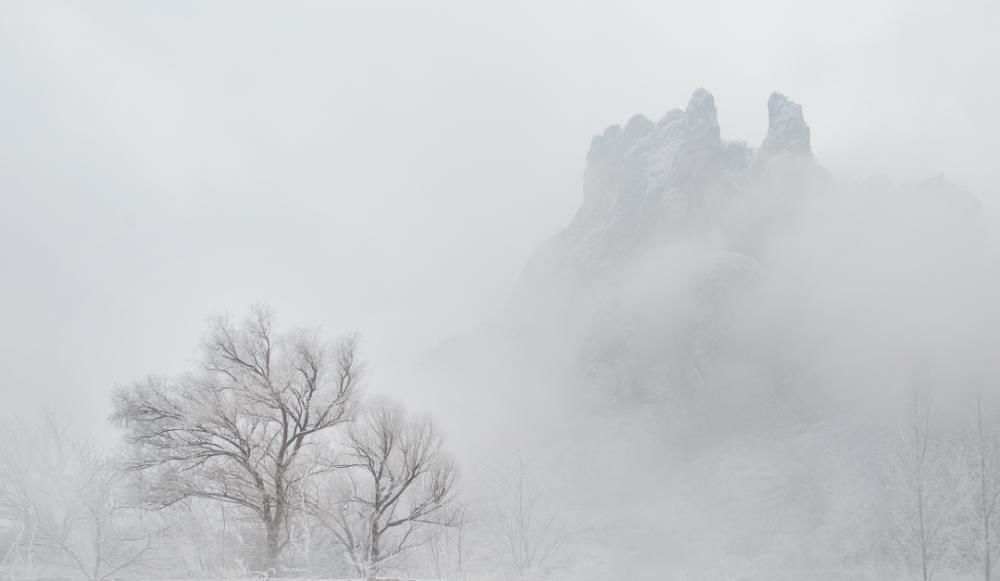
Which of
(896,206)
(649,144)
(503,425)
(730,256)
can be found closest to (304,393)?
(503,425)

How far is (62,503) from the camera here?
2456 cm

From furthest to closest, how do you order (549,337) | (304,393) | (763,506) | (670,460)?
(549,337)
(670,460)
(763,506)
(304,393)

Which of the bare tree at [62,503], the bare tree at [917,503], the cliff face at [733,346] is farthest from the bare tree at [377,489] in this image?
the cliff face at [733,346]

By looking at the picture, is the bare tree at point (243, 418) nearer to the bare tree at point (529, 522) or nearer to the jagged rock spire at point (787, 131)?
the bare tree at point (529, 522)

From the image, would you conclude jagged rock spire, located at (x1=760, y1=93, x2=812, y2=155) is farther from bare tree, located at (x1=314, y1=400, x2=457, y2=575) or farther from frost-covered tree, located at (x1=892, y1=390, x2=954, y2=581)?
bare tree, located at (x1=314, y1=400, x2=457, y2=575)

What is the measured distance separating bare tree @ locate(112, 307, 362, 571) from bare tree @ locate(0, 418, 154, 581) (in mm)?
2672

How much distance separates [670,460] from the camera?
107 metres

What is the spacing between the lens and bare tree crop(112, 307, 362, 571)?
2048 cm

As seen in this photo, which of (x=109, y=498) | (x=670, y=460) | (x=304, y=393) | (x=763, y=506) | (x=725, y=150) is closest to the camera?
(x=304, y=393)

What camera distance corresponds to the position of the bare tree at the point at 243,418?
806 inches

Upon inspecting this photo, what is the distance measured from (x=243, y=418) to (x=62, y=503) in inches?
375

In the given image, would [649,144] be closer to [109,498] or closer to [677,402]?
[677,402]

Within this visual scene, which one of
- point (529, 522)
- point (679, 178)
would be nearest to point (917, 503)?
point (529, 522)

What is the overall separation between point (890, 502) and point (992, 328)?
1868 inches
